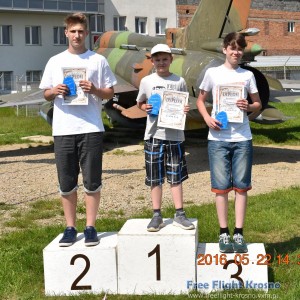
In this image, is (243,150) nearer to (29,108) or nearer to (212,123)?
(212,123)

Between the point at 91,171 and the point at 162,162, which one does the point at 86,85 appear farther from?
the point at 162,162

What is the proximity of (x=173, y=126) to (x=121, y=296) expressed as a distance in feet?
5.31

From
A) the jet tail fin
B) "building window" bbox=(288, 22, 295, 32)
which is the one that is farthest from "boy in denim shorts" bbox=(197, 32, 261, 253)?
"building window" bbox=(288, 22, 295, 32)

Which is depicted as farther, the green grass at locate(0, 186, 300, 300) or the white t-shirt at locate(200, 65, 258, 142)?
the white t-shirt at locate(200, 65, 258, 142)

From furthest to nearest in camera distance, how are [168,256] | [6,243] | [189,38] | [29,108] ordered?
[29,108]
[189,38]
[6,243]
[168,256]

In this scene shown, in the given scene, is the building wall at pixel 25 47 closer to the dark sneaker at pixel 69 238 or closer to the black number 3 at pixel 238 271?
the dark sneaker at pixel 69 238

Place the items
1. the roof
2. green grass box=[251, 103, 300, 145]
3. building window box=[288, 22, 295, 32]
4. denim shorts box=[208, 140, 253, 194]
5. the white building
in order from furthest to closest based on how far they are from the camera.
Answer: building window box=[288, 22, 295, 32], the white building, the roof, green grass box=[251, 103, 300, 145], denim shorts box=[208, 140, 253, 194]

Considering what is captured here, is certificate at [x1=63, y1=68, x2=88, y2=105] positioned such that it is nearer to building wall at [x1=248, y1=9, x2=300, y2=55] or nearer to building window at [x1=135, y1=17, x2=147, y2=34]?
building window at [x1=135, y1=17, x2=147, y2=34]

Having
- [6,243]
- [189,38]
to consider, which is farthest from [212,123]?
[189,38]

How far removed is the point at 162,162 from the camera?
630 centimetres

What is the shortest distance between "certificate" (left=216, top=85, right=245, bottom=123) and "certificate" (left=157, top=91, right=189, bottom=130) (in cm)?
38

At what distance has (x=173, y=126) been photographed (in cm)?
613

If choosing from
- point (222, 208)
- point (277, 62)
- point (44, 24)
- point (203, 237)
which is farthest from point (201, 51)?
point (44, 24)

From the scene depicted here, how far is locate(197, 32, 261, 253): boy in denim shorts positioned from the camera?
593 centimetres
